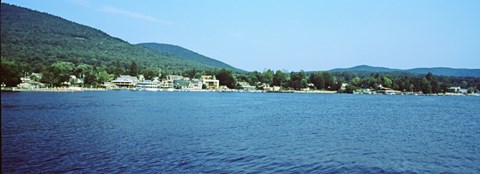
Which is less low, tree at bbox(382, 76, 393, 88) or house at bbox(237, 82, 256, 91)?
tree at bbox(382, 76, 393, 88)

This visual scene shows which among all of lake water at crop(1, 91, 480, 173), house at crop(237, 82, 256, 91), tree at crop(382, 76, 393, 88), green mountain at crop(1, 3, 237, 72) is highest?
green mountain at crop(1, 3, 237, 72)

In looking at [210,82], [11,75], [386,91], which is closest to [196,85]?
[210,82]

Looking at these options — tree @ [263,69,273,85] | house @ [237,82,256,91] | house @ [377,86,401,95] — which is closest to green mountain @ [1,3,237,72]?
house @ [237,82,256,91]

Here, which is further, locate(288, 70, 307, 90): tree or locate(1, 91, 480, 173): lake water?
locate(288, 70, 307, 90): tree

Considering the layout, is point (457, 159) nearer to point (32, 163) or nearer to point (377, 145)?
point (377, 145)

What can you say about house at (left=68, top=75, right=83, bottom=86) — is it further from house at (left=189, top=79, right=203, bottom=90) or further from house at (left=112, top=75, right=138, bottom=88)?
house at (left=189, top=79, right=203, bottom=90)

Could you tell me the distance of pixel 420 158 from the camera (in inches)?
697

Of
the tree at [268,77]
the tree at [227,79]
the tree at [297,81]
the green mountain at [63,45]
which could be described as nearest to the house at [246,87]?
the tree at [227,79]

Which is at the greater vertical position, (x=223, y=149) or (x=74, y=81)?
(x=74, y=81)

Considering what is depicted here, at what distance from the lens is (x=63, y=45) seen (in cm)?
13525

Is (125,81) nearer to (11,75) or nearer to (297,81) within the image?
(11,75)

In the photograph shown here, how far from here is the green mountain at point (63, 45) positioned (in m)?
98.6

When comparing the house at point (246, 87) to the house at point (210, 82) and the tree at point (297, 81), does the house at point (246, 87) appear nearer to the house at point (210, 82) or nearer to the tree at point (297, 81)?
the house at point (210, 82)

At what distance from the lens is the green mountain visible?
98562 mm
